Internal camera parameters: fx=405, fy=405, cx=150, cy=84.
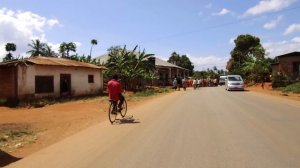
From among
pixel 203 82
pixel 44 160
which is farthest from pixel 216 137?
pixel 203 82

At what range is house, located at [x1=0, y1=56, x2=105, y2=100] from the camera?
1123 inches

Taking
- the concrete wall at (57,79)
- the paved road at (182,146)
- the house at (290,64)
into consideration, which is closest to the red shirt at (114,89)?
the paved road at (182,146)

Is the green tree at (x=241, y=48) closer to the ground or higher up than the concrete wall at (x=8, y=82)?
higher up

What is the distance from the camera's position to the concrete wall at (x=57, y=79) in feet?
94.5

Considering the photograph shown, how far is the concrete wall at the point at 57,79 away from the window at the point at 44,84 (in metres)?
0.24

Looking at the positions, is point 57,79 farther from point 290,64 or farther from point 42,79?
point 290,64

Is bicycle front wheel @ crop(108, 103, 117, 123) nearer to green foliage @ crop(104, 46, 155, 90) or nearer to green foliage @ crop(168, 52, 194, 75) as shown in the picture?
→ green foliage @ crop(104, 46, 155, 90)

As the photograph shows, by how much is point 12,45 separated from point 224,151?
2398 inches

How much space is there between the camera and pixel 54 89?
32094 millimetres

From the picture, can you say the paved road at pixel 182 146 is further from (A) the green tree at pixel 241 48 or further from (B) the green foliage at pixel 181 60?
(B) the green foliage at pixel 181 60

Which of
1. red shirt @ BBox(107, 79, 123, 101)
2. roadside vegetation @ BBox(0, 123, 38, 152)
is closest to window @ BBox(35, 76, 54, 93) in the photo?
roadside vegetation @ BBox(0, 123, 38, 152)

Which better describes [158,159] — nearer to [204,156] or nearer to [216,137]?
[204,156]

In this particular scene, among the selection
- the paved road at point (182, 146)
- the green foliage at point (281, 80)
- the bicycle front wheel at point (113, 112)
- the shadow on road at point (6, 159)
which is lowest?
the shadow on road at point (6, 159)

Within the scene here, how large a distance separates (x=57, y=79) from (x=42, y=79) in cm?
181
